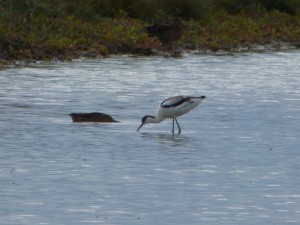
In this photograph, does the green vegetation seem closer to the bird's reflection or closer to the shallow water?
the shallow water

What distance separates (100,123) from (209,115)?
1989 mm

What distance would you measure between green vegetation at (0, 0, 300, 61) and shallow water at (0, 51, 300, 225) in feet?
5.00

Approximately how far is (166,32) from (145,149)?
1482 centimetres

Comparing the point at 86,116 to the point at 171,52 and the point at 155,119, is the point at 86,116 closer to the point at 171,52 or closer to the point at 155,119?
the point at 155,119

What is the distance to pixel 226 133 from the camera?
16.3 meters

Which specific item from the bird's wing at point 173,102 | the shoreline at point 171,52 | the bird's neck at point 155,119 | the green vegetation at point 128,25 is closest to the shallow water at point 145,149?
the bird's neck at point 155,119

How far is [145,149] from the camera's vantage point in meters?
14.8

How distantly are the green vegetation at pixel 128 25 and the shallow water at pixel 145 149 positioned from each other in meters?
1.53

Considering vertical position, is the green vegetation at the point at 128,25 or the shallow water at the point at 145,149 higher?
the shallow water at the point at 145,149

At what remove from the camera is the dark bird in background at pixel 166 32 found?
2928 centimetres

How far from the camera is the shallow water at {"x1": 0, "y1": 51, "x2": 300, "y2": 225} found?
1099 centimetres

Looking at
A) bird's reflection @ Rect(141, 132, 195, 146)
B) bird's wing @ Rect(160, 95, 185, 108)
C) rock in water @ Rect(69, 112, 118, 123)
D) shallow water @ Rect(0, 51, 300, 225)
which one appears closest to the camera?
shallow water @ Rect(0, 51, 300, 225)

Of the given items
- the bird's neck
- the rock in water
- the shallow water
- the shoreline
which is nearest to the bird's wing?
the bird's neck

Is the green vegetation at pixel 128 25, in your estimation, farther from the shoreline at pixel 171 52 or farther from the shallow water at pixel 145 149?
the shallow water at pixel 145 149
